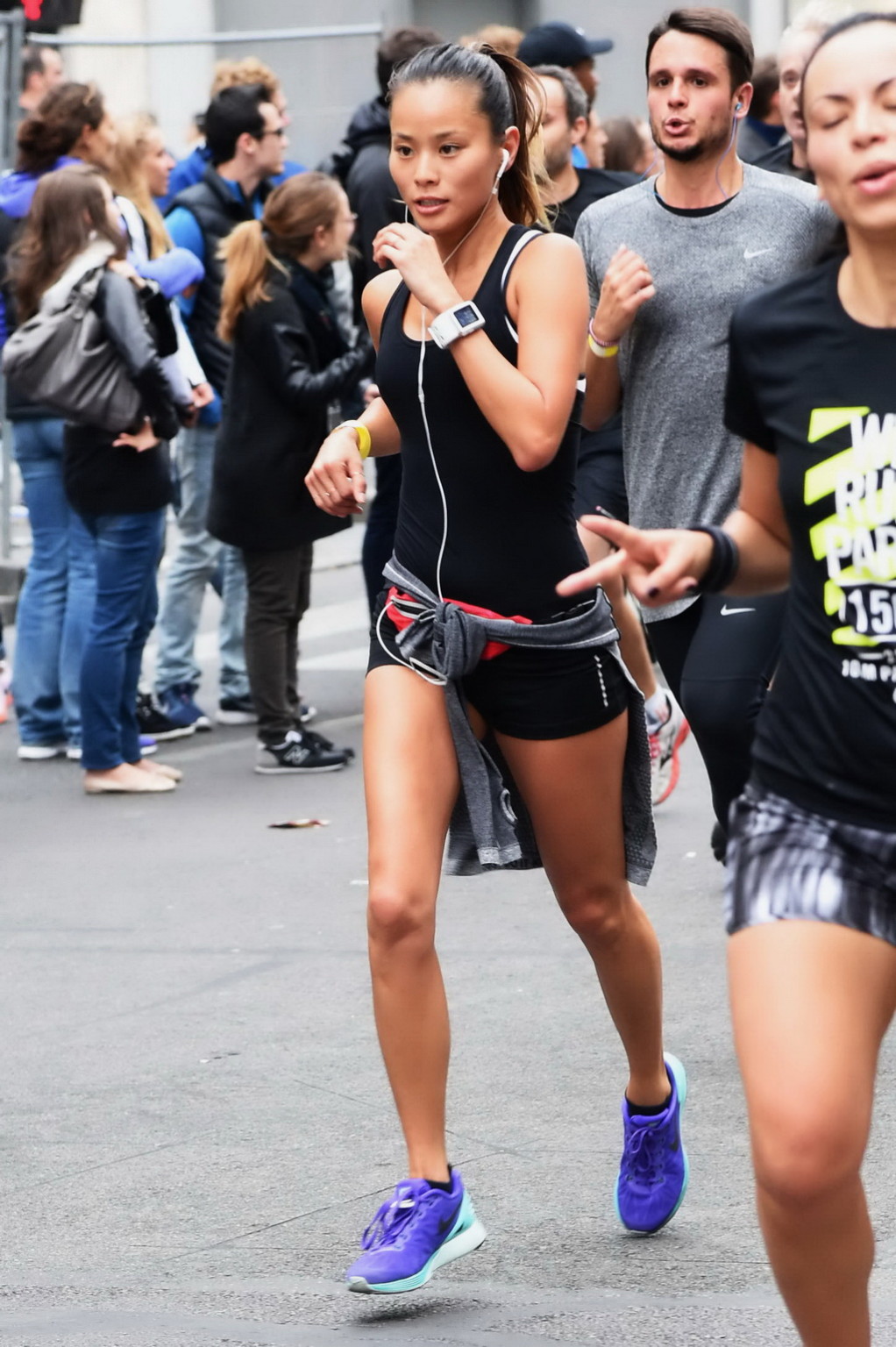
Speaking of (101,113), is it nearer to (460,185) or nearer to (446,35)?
(460,185)

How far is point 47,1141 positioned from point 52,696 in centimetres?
423

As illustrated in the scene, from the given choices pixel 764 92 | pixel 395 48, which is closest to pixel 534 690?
pixel 395 48

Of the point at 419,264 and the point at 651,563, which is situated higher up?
the point at 419,264

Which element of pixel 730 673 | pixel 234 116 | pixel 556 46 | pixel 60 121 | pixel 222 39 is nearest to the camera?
pixel 730 673

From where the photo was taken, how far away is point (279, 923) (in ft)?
20.2

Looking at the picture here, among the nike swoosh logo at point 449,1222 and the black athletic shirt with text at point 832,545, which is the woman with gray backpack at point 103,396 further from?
the black athletic shirt with text at point 832,545

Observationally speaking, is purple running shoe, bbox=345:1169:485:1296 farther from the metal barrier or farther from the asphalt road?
the metal barrier

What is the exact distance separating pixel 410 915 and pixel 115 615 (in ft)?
14.1

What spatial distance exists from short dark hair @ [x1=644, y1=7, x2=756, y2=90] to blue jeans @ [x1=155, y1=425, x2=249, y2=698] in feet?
13.8

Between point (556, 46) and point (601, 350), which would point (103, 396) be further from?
point (601, 350)

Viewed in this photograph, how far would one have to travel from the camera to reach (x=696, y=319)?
4621 mm

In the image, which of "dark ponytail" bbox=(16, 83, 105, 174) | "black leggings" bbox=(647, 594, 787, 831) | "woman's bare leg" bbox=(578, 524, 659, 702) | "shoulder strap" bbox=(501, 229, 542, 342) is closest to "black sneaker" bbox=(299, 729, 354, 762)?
"woman's bare leg" bbox=(578, 524, 659, 702)

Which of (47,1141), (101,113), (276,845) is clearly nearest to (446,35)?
(101,113)

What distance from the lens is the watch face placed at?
3.60m
